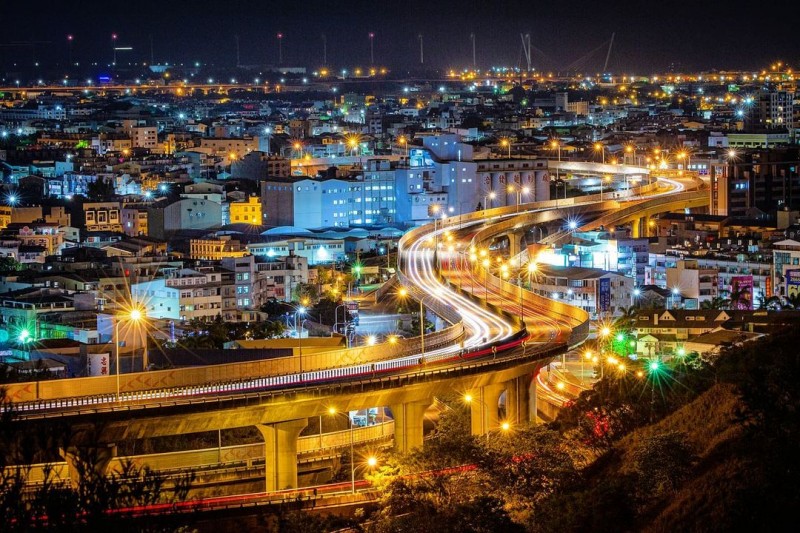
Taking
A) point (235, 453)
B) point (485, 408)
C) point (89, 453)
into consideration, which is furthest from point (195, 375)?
point (485, 408)

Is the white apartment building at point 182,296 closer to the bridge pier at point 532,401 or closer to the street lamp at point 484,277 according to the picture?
the street lamp at point 484,277

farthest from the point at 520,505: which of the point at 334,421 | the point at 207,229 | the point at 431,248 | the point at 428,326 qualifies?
the point at 207,229

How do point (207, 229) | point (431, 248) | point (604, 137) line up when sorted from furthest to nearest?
1. point (604, 137)
2. point (207, 229)
3. point (431, 248)

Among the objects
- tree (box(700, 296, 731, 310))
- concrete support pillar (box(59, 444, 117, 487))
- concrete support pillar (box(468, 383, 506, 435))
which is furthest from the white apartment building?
concrete support pillar (box(59, 444, 117, 487))

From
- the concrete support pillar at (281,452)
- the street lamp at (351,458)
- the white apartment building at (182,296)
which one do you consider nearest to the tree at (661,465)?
the street lamp at (351,458)

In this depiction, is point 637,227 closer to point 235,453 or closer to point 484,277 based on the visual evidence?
point 484,277

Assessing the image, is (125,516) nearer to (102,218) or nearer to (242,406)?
(242,406)
